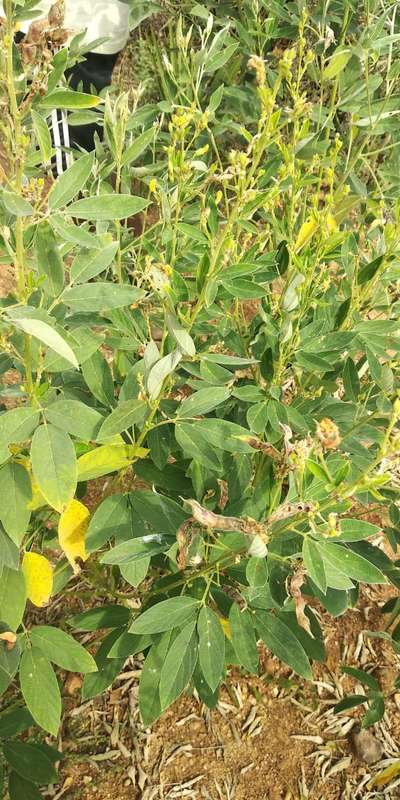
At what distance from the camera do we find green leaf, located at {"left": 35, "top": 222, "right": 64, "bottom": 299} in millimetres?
920

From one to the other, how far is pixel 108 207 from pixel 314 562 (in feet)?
1.71

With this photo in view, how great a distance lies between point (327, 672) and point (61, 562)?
86cm

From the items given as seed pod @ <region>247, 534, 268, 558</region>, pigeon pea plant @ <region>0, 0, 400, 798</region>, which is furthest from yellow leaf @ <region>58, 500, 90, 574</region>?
seed pod @ <region>247, 534, 268, 558</region>

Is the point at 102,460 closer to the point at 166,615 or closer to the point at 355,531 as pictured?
the point at 166,615

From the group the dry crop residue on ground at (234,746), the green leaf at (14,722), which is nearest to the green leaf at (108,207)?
the green leaf at (14,722)

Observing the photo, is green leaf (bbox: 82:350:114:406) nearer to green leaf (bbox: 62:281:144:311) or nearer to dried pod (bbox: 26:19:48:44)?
green leaf (bbox: 62:281:144:311)

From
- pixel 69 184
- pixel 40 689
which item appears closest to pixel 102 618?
pixel 40 689

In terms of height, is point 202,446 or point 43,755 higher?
point 202,446

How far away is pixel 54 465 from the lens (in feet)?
2.88

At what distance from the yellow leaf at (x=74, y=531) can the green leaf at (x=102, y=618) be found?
20cm

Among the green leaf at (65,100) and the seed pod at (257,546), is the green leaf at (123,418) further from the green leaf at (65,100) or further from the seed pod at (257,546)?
the green leaf at (65,100)

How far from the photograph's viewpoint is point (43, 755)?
4.00ft

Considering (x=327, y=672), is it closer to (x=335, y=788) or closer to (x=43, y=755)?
(x=335, y=788)

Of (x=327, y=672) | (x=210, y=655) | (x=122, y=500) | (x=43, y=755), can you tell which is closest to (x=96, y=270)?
(x=122, y=500)
